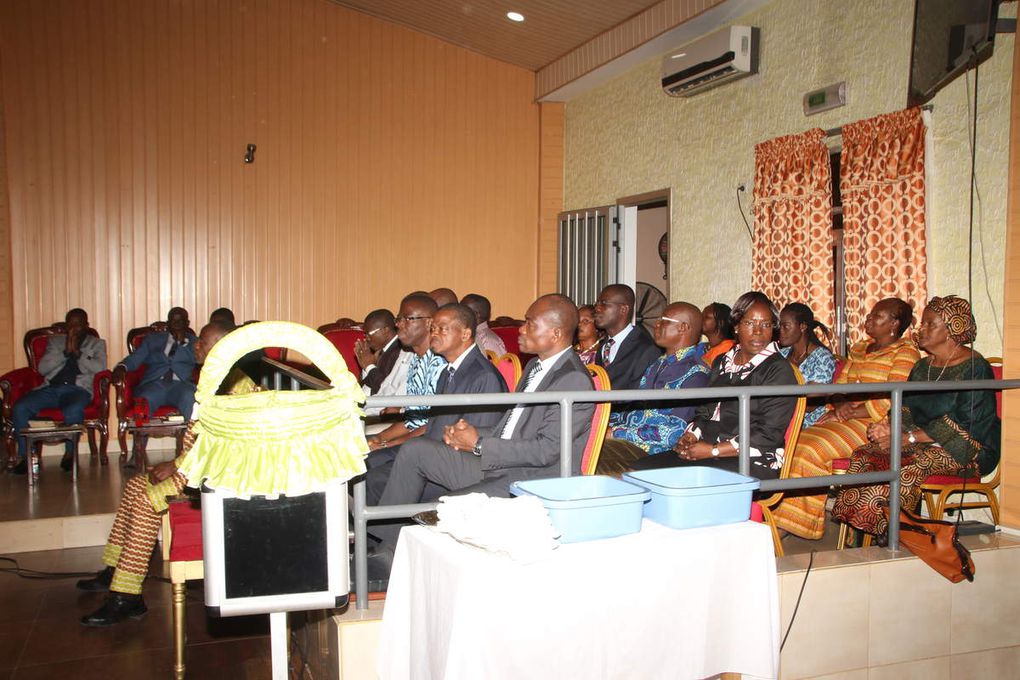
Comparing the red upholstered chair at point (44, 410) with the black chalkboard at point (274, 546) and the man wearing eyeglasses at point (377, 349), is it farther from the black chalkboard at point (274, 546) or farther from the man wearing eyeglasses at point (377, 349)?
the black chalkboard at point (274, 546)

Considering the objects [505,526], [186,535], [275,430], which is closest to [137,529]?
[186,535]

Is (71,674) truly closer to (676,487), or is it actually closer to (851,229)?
(676,487)

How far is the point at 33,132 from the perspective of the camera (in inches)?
279

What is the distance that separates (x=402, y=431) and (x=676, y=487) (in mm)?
2229

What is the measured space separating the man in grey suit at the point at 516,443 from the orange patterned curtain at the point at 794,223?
2504 millimetres

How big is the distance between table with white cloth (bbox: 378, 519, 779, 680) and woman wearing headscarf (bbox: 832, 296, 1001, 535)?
124cm

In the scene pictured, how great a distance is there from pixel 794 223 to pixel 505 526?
4.05 m

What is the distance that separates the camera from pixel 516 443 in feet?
8.72

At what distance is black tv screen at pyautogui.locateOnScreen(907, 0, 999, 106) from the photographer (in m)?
3.37

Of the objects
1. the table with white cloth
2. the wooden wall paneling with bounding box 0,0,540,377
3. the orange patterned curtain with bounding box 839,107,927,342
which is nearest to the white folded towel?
the table with white cloth

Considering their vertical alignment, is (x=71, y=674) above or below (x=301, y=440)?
below

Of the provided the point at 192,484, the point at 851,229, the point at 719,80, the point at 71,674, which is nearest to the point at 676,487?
the point at 192,484

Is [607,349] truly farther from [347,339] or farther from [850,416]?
[347,339]

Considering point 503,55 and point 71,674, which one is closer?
point 71,674
